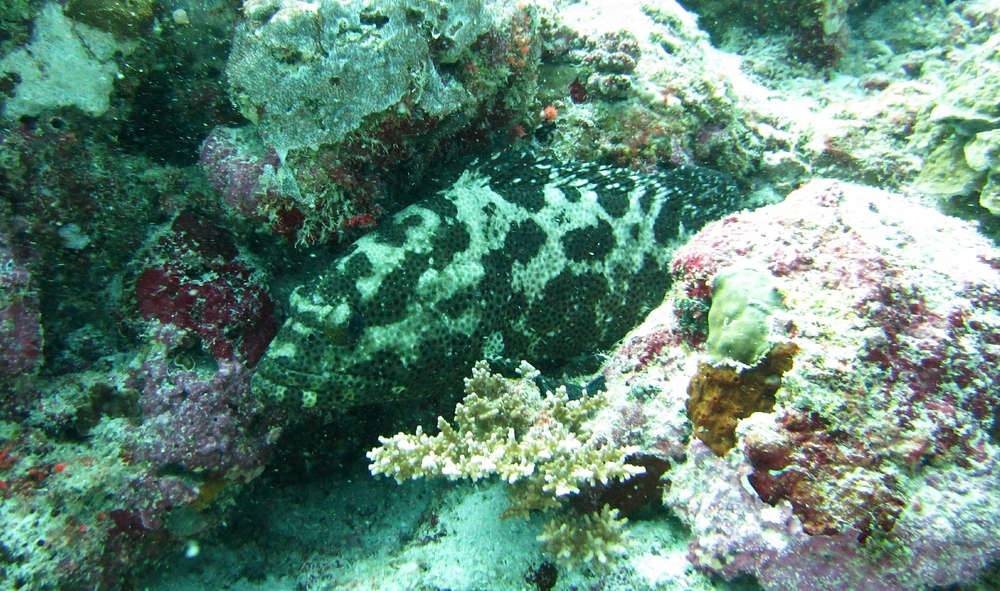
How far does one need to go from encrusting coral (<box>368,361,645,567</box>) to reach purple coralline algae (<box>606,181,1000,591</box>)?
1.23 feet

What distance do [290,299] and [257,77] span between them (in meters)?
1.46

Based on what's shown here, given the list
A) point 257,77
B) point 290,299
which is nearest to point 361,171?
point 257,77

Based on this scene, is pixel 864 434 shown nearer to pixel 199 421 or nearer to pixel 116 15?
pixel 199 421

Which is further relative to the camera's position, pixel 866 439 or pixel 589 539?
pixel 589 539

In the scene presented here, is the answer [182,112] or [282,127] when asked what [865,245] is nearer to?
[282,127]

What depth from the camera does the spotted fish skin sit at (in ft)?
10.9

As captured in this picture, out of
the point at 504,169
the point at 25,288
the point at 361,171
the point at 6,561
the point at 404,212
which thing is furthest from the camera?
the point at 504,169

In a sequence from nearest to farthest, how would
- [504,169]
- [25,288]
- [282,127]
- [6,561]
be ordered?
1. [6,561]
2. [25,288]
3. [282,127]
4. [504,169]

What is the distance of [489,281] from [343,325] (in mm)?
1152

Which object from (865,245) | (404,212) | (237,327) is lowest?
(237,327)

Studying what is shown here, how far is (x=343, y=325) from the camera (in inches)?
129

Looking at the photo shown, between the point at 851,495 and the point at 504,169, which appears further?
the point at 504,169

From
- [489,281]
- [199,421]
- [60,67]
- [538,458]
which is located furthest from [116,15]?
[538,458]

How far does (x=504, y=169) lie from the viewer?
155 inches
